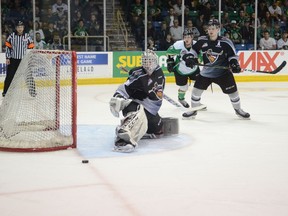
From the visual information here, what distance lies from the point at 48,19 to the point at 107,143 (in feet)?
19.8

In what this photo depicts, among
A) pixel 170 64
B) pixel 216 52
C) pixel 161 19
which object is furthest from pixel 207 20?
pixel 216 52

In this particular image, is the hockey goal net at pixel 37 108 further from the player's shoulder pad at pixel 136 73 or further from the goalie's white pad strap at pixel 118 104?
the player's shoulder pad at pixel 136 73

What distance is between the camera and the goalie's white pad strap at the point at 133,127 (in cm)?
436

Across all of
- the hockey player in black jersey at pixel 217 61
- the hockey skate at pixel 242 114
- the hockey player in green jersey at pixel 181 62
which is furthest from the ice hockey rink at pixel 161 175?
the hockey player in green jersey at pixel 181 62

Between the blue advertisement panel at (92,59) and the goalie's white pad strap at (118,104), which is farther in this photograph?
the blue advertisement panel at (92,59)

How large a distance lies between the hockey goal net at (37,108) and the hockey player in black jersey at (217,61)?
1926mm

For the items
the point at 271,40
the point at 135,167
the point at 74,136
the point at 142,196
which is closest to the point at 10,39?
the point at 74,136

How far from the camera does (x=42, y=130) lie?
4555 mm

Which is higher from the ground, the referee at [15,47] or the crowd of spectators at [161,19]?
the crowd of spectators at [161,19]

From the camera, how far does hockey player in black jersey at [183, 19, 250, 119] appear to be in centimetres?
602

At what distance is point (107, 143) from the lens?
476 centimetres

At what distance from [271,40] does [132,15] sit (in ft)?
9.69

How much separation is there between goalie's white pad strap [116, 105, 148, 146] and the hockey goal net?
16.6 inches

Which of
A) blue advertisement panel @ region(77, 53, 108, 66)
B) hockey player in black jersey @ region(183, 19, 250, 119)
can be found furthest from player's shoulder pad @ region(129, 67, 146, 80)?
blue advertisement panel @ region(77, 53, 108, 66)
